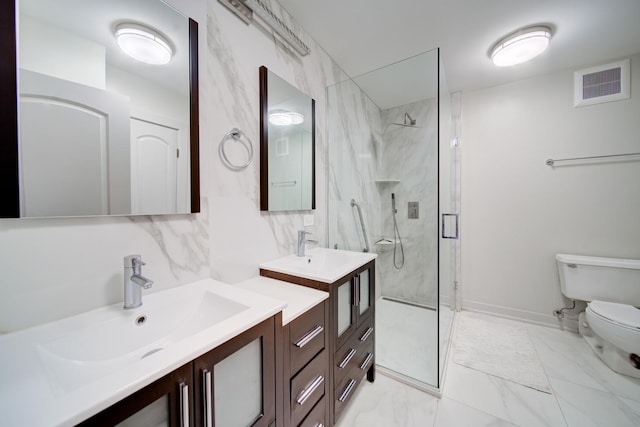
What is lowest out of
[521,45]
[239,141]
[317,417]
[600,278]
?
[317,417]

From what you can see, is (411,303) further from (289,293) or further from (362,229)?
(289,293)

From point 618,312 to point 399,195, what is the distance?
1.79 metres

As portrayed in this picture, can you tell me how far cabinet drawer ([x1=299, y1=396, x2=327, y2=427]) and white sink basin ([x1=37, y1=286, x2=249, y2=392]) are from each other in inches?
25.0

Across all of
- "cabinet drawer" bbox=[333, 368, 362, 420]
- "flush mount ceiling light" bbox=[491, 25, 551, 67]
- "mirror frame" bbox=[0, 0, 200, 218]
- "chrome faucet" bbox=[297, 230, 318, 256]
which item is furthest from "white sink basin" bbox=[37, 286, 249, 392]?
"flush mount ceiling light" bbox=[491, 25, 551, 67]

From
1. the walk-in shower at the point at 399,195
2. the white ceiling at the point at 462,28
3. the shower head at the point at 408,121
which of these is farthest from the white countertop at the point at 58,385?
the white ceiling at the point at 462,28

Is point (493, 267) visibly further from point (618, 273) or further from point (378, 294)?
point (378, 294)

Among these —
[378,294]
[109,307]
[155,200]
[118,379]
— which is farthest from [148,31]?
[378,294]

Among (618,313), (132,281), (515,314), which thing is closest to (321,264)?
(132,281)

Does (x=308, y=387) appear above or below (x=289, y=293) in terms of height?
below

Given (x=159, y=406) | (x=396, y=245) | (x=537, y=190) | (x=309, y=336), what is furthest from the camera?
(x=537, y=190)

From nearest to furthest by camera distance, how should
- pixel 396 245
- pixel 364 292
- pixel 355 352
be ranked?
pixel 355 352, pixel 364 292, pixel 396 245

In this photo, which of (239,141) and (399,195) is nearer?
(239,141)

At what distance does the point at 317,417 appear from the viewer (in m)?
1.11

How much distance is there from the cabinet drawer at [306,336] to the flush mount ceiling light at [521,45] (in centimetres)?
240
